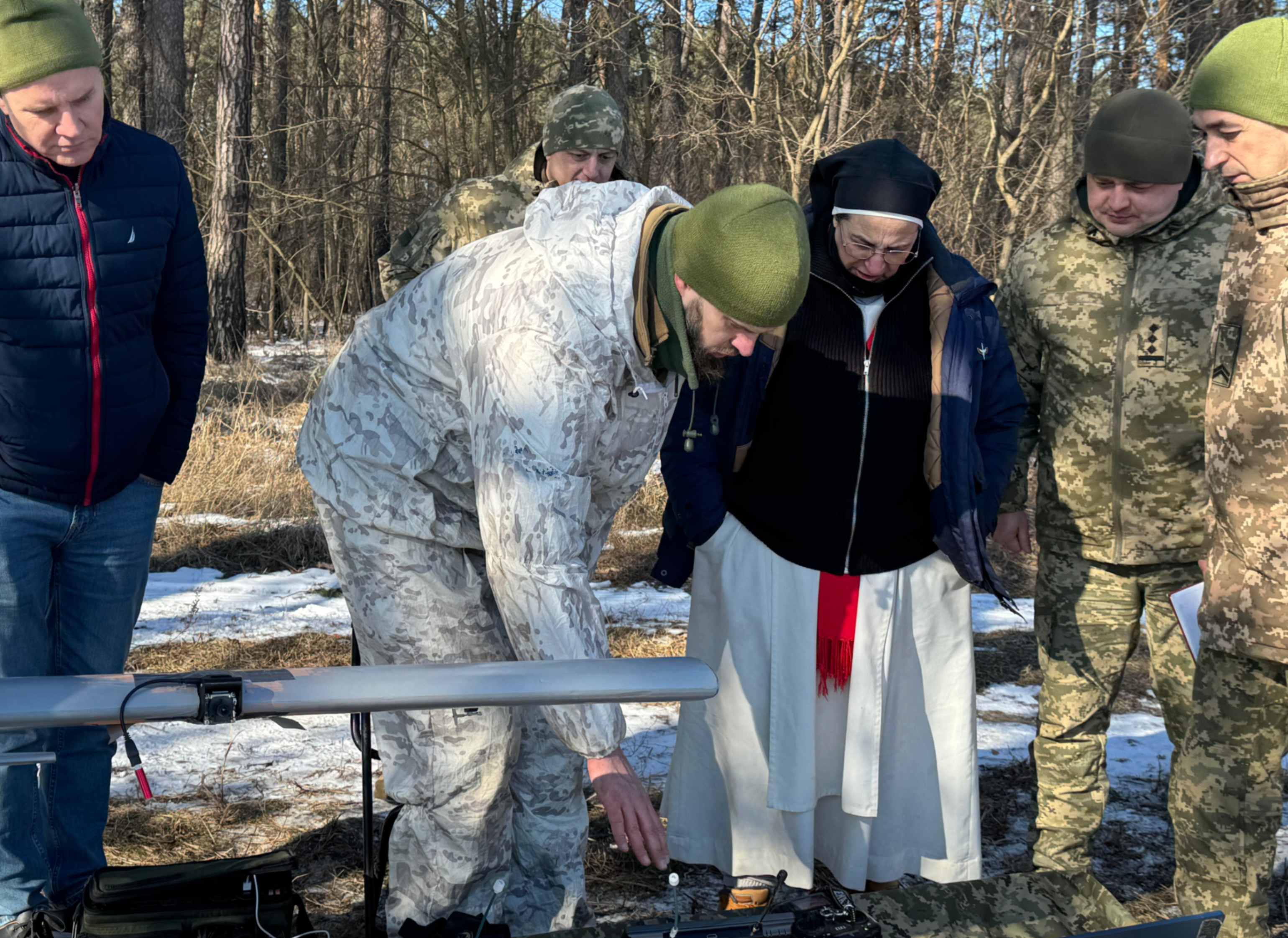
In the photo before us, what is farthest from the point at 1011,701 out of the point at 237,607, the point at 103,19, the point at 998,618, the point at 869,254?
the point at 103,19

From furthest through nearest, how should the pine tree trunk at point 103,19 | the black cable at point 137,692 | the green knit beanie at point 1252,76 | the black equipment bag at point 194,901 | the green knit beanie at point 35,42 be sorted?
the pine tree trunk at point 103,19 < the green knit beanie at point 1252,76 < the green knit beanie at point 35,42 < the black equipment bag at point 194,901 < the black cable at point 137,692

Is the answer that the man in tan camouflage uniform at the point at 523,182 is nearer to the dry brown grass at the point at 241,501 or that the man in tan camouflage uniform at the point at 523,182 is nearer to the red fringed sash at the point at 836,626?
the red fringed sash at the point at 836,626

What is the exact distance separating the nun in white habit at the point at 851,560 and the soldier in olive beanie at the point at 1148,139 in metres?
0.52

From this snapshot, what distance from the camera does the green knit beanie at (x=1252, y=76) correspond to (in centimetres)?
247

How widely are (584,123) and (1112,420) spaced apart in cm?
201

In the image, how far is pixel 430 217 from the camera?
4441 mm

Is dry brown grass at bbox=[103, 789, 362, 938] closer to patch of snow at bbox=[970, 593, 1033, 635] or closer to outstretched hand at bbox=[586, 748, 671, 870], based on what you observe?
outstretched hand at bbox=[586, 748, 671, 870]

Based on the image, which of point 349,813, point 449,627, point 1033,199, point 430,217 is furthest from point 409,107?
point 449,627

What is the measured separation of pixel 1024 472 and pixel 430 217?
2285mm

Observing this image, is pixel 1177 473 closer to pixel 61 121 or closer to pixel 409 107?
pixel 61 121

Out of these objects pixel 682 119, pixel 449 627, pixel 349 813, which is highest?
pixel 682 119

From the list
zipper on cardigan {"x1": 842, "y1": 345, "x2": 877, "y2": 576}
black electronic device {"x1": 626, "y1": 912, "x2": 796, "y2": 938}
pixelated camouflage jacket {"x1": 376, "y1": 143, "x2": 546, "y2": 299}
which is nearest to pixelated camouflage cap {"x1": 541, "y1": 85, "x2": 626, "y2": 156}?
pixelated camouflage jacket {"x1": 376, "y1": 143, "x2": 546, "y2": 299}

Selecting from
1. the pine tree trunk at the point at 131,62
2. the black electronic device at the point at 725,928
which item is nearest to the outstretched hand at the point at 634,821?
the black electronic device at the point at 725,928

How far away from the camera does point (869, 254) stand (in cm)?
283
